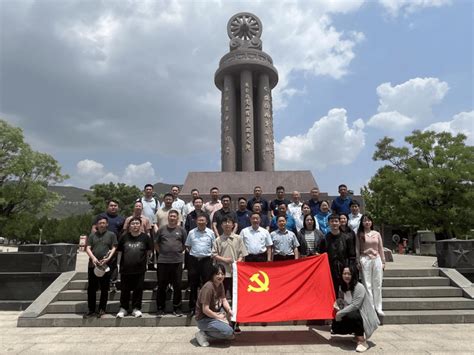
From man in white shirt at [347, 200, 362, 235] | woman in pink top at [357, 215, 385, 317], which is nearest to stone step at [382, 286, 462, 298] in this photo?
woman in pink top at [357, 215, 385, 317]

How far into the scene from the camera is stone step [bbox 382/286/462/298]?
267 inches

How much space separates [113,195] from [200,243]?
1438 inches

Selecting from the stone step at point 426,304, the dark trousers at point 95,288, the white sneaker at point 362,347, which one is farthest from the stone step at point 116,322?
the stone step at point 426,304

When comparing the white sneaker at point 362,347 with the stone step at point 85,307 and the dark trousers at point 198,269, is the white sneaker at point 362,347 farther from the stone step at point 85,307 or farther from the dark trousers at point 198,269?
the stone step at point 85,307

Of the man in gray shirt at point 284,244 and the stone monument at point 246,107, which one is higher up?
the stone monument at point 246,107

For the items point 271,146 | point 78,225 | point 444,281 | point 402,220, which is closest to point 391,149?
point 402,220

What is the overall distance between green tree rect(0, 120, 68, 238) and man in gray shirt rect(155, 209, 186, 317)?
68.7 ft

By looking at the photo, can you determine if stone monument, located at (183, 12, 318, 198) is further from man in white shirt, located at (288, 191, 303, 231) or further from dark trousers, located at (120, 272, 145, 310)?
dark trousers, located at (120, 272, 145, 310)

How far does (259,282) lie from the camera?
526 cm

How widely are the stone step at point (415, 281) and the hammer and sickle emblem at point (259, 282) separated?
128 inches

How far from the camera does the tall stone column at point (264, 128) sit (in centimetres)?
2016

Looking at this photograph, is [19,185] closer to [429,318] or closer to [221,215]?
[221,215]

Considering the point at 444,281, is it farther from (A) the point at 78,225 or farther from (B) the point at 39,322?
(A) the point at 78,225

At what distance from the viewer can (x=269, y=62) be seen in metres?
21.2
